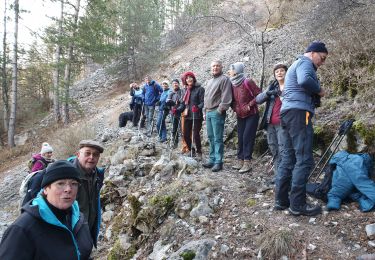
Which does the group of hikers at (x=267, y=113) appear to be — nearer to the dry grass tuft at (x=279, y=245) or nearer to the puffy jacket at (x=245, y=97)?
the puffy jacket at (x=245, y=97)

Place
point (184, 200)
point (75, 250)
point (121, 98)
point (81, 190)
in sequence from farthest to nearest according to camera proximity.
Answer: point (121, 98)
point (184, 200)
point (81, 190)
point (75, 250)

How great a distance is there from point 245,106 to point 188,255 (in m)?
3.18

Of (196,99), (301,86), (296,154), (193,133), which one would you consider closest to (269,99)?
(301,86)

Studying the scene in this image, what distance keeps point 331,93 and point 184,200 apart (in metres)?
4.47

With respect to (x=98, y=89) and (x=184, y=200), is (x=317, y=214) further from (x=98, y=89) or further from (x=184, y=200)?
(x=98, y=89)

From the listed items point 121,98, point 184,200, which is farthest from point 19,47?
point 184,200

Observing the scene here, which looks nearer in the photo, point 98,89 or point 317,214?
point 317,214

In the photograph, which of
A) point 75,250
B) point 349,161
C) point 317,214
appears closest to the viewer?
point 75,250

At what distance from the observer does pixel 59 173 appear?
92.7 inches

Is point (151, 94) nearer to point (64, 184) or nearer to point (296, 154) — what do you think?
point (296, 154)

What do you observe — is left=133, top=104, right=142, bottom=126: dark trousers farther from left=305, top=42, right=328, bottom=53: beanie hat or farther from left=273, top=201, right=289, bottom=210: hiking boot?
left=305, top=42, right=328, bottom=53: beanie hat

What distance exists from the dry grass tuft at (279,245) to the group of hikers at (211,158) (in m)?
0.61

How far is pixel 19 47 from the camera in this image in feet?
60.3

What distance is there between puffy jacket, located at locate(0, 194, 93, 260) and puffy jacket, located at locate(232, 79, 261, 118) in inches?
173
